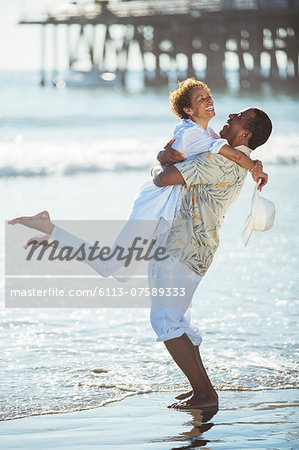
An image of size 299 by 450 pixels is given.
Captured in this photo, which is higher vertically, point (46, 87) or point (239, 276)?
point (46, 87)

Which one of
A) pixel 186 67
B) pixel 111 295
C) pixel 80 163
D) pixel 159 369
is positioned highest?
pixel 186 67

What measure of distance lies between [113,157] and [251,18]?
26.1 m

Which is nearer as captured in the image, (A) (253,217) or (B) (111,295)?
(A) (253,217)

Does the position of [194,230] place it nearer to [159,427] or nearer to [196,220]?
[196,220]

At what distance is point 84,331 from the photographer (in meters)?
4.80

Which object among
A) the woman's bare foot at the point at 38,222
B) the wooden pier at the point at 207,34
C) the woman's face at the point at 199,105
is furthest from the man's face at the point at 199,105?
the wooden pier at the point at 207,34

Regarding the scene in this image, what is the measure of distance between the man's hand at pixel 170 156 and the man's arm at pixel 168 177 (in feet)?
0.13

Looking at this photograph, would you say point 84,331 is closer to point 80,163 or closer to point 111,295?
point 111,295

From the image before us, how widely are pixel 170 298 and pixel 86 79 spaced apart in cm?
4884

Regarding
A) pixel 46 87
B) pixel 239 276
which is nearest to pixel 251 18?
pixel 46 87

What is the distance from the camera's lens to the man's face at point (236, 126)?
140 inches

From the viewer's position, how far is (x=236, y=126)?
3.58 m

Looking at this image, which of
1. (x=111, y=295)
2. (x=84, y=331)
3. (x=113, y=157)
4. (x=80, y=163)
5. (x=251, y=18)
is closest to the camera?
(x=84, y=331)

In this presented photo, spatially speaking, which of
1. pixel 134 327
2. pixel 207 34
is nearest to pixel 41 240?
pixel 134 327
